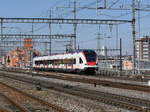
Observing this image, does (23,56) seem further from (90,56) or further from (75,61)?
(90,56)

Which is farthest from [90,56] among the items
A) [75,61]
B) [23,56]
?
[23,56]

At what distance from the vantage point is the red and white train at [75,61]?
4666 cm

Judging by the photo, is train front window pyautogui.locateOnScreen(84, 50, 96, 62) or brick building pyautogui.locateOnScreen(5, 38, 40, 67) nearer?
train front window pyautogui.locateOnScreen(84, 50, 96, 62)

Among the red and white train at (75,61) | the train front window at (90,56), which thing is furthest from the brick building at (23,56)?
the train front window at (90,56)

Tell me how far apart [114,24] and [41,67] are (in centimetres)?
2765

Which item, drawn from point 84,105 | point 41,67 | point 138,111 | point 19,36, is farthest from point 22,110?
point 41,67

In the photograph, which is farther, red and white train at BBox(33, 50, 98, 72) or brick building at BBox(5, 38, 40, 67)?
brick building at BBox(5, 38, 40, 67)

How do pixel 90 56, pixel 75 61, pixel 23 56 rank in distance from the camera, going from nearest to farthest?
1. pixel 90 56
2. pixel 75 61
3. pixel 23 56

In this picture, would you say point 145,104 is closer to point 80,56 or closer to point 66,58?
point 80,56

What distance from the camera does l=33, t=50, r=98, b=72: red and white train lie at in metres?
46.7

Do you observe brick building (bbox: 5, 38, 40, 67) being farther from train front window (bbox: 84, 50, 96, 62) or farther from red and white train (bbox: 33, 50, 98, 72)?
train front window (bbox: 84, 50, 96, 62)

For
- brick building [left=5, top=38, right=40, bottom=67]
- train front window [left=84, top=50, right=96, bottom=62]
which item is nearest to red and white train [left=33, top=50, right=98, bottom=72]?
train front window [left=84, top=50, right=96, bottom=62]

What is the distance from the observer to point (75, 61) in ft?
162

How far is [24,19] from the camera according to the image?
48938mm
